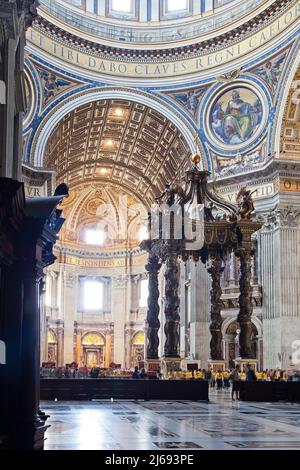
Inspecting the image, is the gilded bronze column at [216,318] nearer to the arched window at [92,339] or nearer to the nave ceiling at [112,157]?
the nave ceiling at [112,157]

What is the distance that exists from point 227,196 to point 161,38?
297 inches

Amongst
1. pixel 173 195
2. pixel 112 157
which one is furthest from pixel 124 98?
pixel 173 195

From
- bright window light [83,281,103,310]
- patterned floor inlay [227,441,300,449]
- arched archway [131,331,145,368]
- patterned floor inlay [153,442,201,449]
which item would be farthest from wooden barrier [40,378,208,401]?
bright window light [83,281,103,310]

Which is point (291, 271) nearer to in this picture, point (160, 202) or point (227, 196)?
point (227, 196)

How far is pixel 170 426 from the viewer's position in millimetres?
11125

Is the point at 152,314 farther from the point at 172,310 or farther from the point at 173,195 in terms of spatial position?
the point at 173,195

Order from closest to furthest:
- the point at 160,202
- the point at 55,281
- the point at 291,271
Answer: the point at 160,202 → the point at 291,271 → the point at 55,281

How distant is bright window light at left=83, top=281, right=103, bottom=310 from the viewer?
44281 mm

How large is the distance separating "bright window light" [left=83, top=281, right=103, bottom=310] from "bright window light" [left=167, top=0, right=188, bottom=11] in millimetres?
18452

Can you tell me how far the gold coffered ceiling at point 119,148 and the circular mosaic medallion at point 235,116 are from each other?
1.77 metres

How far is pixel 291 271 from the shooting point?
2680 cm

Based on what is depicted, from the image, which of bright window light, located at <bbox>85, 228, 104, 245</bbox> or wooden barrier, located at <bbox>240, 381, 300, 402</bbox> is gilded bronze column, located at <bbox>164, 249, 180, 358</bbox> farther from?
bright window light, located at <bbox>85, 228, 104, 245</bbox>

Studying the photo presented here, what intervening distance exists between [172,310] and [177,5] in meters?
17.2
